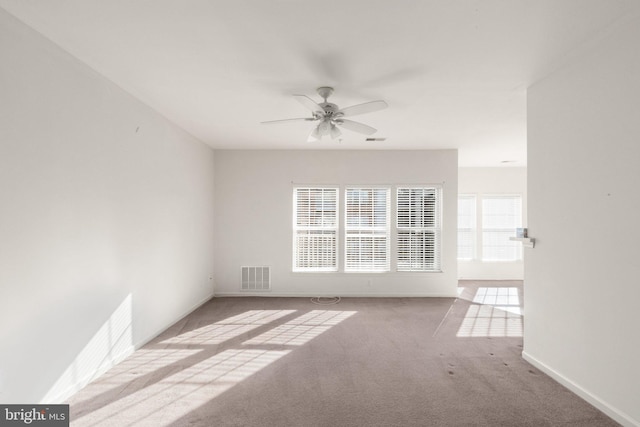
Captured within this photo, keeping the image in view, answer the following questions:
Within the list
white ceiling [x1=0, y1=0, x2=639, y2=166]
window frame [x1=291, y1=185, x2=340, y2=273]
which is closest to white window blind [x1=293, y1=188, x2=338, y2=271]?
window frame [x1=291, y1=185, x2=340, y2=273]

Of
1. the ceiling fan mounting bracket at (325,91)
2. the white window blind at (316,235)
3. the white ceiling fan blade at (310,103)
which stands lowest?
the white window blind at (316,235)

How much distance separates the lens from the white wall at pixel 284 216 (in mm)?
5695

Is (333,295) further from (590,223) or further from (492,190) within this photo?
(492,190)

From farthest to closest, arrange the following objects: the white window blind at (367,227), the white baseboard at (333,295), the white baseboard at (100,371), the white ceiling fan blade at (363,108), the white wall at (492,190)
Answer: the white wall at (492,190), the white window blind at (367,227), the white baseboard at (333,295), the white ceiling fan blade at (363,108), the white baseboard at (100,371)

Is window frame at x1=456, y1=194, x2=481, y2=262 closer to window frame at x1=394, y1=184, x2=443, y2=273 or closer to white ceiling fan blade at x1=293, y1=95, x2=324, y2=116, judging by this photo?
window frame at x1=394, y1=184, x2=443, y2=273

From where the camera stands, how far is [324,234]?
5789 millimetres

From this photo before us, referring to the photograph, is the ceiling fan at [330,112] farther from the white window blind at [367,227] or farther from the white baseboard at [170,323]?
the white baseboard at [170,323]

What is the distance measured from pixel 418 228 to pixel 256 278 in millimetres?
3129

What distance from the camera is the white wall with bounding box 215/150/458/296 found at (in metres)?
5.70

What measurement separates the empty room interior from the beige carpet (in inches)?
0.9

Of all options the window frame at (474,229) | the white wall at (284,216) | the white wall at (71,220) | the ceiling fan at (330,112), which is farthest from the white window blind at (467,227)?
the white wall at (71,220)

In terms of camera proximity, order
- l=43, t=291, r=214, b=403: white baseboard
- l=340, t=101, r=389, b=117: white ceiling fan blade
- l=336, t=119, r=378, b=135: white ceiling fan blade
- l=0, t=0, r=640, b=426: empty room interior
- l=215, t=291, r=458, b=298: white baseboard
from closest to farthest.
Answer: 1. l=0, t=0, r=640, b=426: empty room interior
2. l=43, t=291, r=214, b=403: white baseboard
3. l=340, t=101, r=389, b=117: white ceiling fan blade
4. l=336, t=119, r=378, b=135: white ceiling fan blade
5. l=215, t=291, r=458, b=298: white baseboard

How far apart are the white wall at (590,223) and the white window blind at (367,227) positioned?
9.52ft

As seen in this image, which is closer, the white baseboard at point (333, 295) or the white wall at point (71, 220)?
the white wall at point (71, 220)
